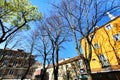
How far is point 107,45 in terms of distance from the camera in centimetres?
2188

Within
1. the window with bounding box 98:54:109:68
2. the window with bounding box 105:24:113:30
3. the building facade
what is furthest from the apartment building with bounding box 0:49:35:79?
the window with bounding box 105:24:113:30

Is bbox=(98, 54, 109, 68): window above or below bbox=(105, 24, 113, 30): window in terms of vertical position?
below

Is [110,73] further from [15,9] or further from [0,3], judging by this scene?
[0,3]

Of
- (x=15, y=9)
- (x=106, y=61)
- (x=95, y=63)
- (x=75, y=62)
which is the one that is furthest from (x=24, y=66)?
(x=15, y=9)

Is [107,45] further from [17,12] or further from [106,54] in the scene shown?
[17,12]

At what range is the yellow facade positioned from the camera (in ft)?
67.0

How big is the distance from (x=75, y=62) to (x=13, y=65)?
2194cm

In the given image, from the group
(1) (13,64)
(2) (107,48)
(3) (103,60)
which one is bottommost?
(3) (103,60)

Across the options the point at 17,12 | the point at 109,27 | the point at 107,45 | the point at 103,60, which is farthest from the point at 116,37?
the point at 17,12

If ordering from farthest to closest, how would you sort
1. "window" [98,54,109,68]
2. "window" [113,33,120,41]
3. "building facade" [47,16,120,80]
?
"window" [98,54,109,68] → "window" [113,33,120,41] → "building facade" [47,16,120,80]

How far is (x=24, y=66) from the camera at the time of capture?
4088 cm

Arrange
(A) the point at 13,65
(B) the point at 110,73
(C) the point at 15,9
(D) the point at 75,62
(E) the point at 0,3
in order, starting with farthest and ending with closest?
(A) the point at 13,65, (D) the point at 75,62, (B) the point at 110,73, (C) the point at 15,9, (E) the point at 0,3

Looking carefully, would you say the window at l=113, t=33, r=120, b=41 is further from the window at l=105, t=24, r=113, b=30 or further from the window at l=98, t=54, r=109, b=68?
the window at l=98, t=54, r=109, b=68

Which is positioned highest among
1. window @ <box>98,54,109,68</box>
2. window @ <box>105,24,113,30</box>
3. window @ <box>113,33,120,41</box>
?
window @ <box>105,24,113,30</box>
